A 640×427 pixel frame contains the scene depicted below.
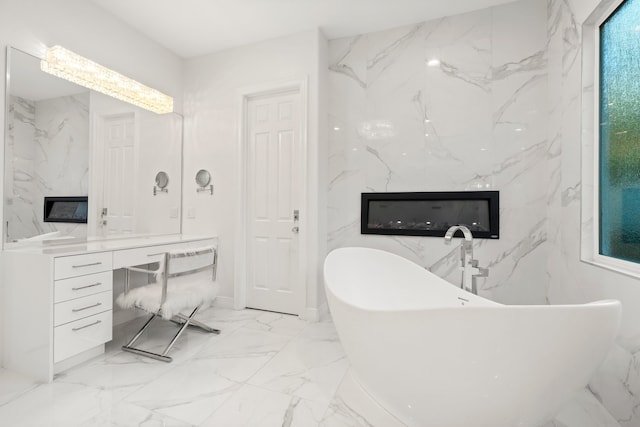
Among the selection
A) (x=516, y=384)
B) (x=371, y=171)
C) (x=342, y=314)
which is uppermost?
(x=371, y=171)

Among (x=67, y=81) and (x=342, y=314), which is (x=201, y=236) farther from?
(x=342, y=314)

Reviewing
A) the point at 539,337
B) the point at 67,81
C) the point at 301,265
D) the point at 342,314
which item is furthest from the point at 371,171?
the point at 67,81

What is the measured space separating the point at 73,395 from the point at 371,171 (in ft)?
8.34

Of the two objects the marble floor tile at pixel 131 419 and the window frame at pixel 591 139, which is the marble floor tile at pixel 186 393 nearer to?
the marble floor tile at pixel 131 419

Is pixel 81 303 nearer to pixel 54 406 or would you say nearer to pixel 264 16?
pixel 54 406

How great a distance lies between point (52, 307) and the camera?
162 cm

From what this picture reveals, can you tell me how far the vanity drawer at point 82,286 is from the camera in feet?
5.45

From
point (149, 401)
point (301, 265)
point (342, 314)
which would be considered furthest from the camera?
point (301, 265)

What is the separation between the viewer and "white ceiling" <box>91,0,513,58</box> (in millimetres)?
2320

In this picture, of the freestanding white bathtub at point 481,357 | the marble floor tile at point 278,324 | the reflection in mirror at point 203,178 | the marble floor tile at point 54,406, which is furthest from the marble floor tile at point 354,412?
the reflection in mirror at point 203,178

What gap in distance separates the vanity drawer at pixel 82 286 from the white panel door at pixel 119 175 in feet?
2.29

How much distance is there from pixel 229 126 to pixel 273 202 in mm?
921

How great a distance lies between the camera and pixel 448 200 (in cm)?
246

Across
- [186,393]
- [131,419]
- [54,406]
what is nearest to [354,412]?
[186,393]
